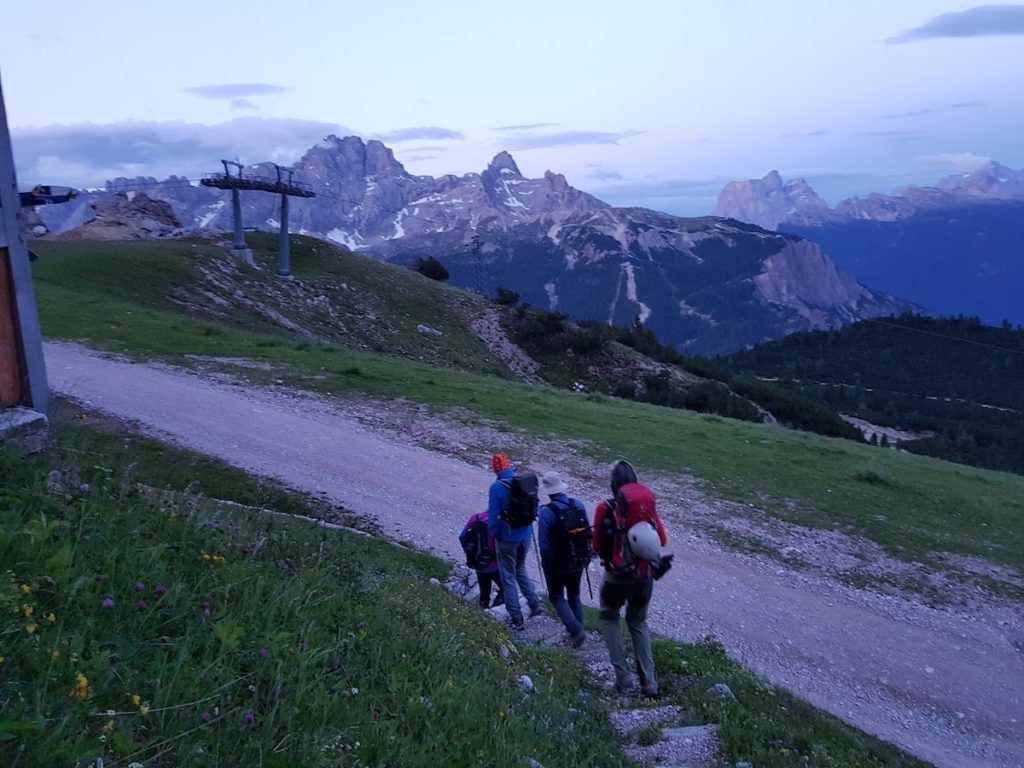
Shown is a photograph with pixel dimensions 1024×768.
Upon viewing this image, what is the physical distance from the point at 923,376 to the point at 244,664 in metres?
105

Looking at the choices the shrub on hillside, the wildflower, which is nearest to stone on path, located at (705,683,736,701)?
the wildflower

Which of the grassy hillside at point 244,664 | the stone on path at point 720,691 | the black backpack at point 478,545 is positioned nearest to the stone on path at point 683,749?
the grassy hillside at point 244,664

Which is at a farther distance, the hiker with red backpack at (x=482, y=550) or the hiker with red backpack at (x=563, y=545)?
the hiker with red backpack at (x=482, y=550)

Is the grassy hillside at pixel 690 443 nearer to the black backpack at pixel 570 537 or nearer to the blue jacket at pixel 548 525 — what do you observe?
the black backpack at pixel 570 537

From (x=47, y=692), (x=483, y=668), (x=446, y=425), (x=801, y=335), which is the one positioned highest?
(x=47, y=692)

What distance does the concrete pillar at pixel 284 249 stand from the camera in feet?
147

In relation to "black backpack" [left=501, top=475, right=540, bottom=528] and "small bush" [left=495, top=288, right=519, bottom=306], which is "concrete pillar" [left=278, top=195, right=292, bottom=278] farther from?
"black backpack" [left=501, top=475, right=540, bottom=528]

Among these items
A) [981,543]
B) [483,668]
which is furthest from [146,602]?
[981,543]

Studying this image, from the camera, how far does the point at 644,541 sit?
22.9 feet

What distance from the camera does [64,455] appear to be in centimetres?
664

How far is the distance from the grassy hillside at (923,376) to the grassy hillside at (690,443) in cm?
3203

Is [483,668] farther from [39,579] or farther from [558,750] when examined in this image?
[39,579]

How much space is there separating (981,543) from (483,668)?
13.0 metres

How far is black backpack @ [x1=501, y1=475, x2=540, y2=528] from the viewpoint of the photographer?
29.1 feet
